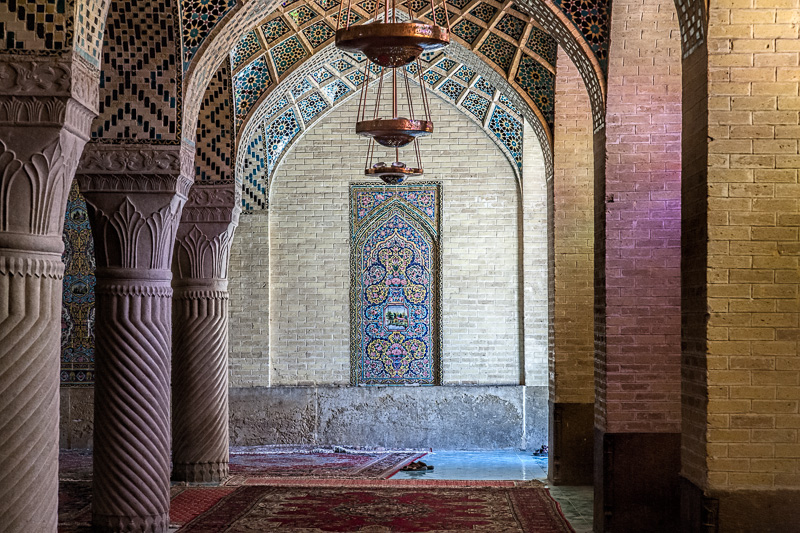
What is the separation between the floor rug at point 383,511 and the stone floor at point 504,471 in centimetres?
16

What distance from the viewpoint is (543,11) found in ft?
24.6

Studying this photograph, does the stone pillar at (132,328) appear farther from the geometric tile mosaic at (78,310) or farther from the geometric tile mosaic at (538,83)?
the geometric tile mosaic at (78,310)

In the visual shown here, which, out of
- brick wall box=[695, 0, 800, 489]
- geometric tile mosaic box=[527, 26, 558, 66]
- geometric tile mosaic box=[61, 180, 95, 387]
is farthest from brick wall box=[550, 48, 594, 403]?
geometric tile mosaic box=[61, 180, 95, 387]

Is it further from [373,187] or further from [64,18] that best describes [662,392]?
[373,187]

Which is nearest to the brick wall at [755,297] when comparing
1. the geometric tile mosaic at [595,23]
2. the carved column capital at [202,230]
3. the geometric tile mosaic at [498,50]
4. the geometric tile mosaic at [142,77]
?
the geometric tile mosaic at [595,23]

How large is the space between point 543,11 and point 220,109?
130 inches

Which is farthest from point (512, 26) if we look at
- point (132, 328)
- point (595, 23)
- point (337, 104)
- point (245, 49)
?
point (132, 328)

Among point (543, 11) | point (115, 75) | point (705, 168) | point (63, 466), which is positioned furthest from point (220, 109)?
point (705, 168)

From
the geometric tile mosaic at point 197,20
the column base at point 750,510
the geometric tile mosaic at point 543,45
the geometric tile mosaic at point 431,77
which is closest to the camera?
the column base at point 750,510

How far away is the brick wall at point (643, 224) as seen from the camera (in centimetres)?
700

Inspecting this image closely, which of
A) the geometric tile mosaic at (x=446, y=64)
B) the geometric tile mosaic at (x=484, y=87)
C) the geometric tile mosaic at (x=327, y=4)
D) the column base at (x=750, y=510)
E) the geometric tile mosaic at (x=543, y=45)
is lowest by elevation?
the column base at (x=750, y=510)

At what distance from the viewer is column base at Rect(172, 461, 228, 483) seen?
9344 mm

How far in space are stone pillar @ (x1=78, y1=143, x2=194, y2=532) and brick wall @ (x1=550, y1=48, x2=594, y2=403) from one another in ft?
12.2

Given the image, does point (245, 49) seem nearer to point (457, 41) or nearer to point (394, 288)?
point (457, 41)
